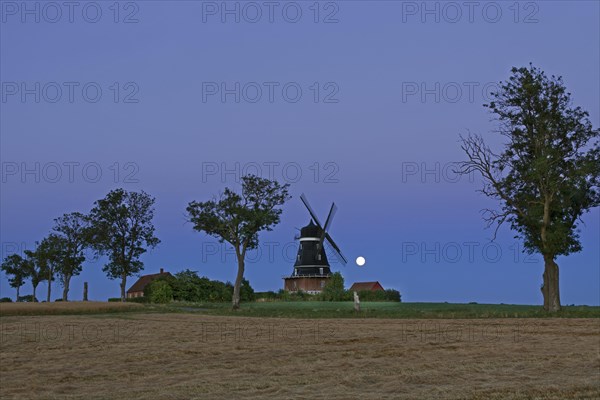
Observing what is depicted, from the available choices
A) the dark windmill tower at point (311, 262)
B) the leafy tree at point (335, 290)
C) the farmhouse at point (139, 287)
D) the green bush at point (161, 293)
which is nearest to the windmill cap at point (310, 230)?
the dark windmill tower at point (311, 262)

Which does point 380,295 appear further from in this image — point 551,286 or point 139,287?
point 139,287

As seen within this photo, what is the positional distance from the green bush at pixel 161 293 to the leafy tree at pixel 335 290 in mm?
20642

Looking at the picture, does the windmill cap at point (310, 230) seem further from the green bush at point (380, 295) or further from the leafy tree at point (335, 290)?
the green bush at point (380, 295)

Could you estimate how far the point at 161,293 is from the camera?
9206 centimetres

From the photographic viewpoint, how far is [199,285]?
9825 cm

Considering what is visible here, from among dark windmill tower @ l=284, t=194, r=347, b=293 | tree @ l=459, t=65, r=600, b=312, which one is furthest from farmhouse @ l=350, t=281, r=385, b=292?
tree @ l=459, t=65, r=600, b=312

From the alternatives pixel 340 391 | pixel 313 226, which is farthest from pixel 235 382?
pixel 313 226

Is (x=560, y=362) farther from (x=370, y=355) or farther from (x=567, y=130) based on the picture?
(x=567, y=130)

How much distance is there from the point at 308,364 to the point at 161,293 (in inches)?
2918

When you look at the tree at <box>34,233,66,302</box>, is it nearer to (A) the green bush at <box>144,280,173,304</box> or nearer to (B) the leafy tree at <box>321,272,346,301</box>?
(A) the green bush at <box>144,280,173,304</box>

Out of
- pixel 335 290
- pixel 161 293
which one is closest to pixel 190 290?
pixel 161 293

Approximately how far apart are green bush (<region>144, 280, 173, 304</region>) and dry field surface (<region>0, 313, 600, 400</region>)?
58313 mm

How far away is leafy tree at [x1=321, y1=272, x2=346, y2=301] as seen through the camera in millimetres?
91544

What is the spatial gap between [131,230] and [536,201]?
5894cm
